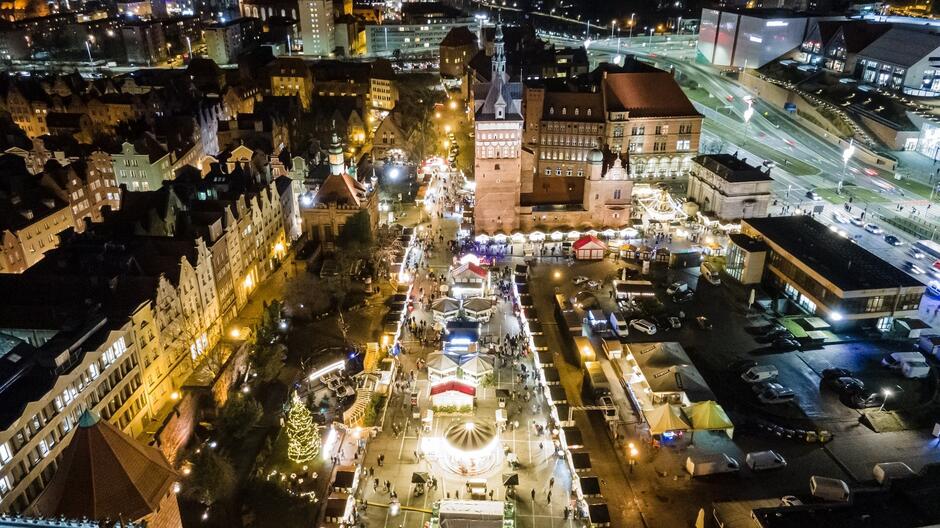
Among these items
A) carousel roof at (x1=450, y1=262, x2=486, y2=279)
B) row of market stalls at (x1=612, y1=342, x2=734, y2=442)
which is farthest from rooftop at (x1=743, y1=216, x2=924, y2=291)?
carousel roof at (x1=450, y1=262, x2=486, y2=279)

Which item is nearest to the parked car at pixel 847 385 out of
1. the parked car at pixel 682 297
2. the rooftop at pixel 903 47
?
the parked car at pixel 682 297

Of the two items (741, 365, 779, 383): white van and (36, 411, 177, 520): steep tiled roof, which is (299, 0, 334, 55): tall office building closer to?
(741, 365, 779, 383): white van

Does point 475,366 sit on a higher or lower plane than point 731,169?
lower

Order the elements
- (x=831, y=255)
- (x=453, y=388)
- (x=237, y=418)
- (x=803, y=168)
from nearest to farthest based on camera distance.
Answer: (x=237, y=418)
(x=453, y=388)
(x=831, y=255)
(x=803, y=168)

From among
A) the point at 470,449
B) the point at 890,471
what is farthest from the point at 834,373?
the point at 470,449

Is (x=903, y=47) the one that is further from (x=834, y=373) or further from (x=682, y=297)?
(x=834, y=373)

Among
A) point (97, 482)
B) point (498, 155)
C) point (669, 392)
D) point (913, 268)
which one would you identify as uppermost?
point (498, 155)

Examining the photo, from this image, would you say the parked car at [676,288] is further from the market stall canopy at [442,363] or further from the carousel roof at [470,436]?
the carousel roof at [470,436]
